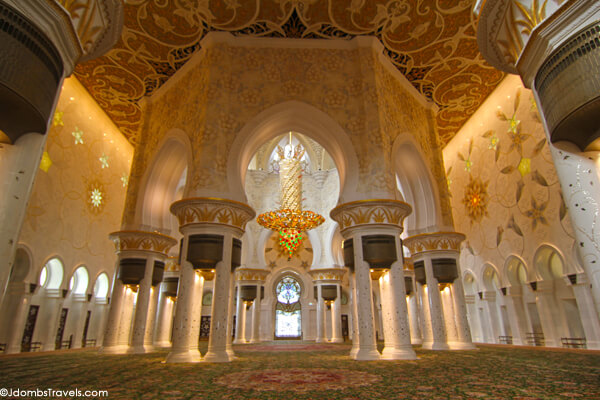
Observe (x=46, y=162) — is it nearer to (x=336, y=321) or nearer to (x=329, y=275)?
(x=329, y=275)

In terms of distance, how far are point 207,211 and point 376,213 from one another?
280 centimetres

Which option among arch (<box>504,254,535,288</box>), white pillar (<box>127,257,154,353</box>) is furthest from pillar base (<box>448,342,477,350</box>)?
white pillar (<box>127,257,154,353</box>)

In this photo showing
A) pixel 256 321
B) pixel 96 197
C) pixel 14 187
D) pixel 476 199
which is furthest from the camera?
pixel 256 321

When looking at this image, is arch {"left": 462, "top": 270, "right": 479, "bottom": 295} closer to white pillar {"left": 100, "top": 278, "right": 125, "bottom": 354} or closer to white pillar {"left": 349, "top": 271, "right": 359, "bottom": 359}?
white pillar {"left": 349, "top": 271, "right": 359, "bottom": 359}

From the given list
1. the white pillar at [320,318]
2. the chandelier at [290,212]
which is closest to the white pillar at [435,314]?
the chandelier at [290,212]

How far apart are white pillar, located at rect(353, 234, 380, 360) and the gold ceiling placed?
14.4 feet

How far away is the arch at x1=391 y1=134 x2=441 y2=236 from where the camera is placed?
823 cm

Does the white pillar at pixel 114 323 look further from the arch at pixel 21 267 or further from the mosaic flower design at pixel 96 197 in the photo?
the mosaic flower design at pixel 96 197

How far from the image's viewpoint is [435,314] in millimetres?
7547

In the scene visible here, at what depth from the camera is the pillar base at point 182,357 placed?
206 inches

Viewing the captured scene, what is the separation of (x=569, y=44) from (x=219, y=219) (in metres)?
4.87

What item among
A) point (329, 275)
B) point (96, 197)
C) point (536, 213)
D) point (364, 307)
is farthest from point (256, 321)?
point (536, 213)

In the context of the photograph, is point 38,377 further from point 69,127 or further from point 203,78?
point 69,127

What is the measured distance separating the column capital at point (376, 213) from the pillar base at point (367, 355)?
6.26 ft
